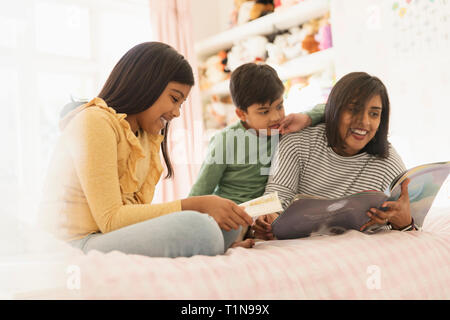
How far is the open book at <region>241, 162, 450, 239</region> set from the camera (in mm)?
875

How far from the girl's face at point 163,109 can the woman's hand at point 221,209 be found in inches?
10.0

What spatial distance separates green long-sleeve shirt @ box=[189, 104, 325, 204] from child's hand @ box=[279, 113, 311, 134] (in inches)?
2.7

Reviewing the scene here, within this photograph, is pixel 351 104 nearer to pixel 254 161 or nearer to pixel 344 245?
pixel 254 161

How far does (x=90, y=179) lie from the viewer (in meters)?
0.77

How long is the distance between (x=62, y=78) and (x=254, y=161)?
0.73 metres

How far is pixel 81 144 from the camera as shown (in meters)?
0.81

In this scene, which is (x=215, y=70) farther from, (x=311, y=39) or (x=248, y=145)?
(x=248, y=145)

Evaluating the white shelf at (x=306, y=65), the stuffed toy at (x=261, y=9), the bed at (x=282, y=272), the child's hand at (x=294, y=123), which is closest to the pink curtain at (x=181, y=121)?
the stuffed toy at (x=261, y=9)

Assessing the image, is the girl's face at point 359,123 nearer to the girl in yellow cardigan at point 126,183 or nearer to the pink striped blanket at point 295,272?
the pink striped blanket at point 295,272

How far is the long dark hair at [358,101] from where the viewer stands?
3.76 ft

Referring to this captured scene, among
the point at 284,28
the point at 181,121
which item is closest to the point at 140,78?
the point at 181,121

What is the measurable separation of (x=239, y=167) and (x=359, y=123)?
0.38 metres

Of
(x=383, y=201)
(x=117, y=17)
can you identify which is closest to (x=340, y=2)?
(x=117, y=17)

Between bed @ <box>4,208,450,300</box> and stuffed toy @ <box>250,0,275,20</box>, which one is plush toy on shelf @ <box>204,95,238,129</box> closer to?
stuffed toy @ <box>250,0,275,20</box>
